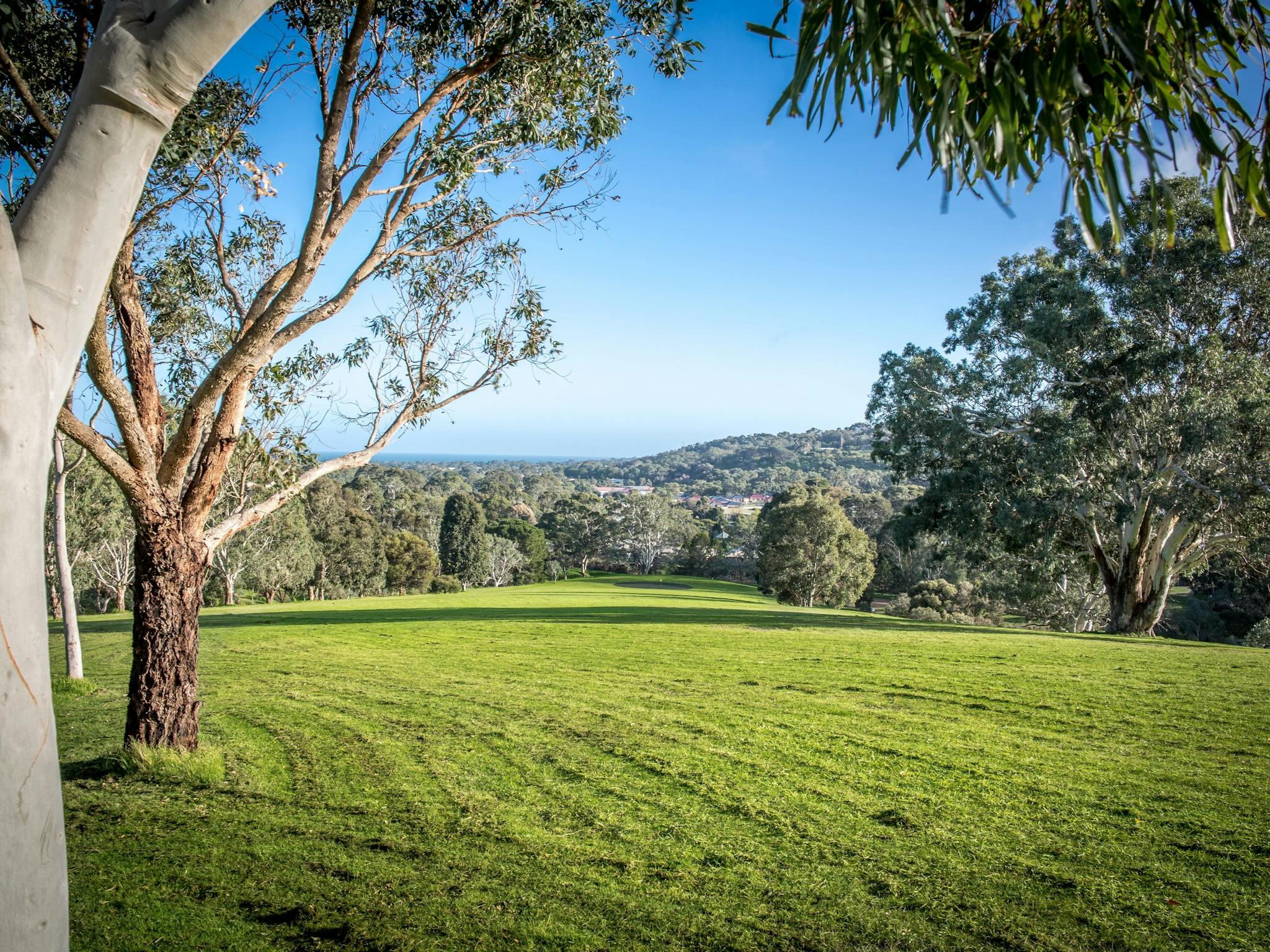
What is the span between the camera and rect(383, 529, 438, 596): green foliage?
47.7 metres

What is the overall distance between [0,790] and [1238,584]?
112ft

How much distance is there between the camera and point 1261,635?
81.8 ft

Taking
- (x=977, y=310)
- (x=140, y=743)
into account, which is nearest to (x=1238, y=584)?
(x=977, y=310)

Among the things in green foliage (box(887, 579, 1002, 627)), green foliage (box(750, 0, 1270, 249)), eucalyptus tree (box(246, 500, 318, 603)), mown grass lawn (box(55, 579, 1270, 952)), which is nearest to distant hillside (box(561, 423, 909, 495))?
green foliage (box(887, 579, 1002, 627))

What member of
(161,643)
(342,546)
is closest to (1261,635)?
(161,643)

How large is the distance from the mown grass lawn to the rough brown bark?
0.43 metres

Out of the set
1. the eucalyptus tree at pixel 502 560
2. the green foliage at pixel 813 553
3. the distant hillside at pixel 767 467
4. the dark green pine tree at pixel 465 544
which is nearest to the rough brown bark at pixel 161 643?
the green foliage at pixel 813 553

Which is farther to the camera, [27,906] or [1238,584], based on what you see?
[1238,584]

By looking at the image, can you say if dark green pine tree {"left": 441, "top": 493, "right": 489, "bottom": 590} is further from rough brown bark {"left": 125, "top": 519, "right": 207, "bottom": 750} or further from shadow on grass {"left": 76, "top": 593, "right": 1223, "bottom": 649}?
rough brown bark {"left": 125, "top": 519, "right": 207, "bottom": 750}

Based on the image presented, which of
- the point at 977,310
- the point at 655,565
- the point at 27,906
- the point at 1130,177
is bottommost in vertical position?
the point at 655,565

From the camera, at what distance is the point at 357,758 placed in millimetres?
6344

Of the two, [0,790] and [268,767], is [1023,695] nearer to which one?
[268,767]

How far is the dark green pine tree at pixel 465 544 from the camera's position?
Result: 5419cm

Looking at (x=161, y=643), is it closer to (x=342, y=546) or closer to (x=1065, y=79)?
(x=1065, y=79)
